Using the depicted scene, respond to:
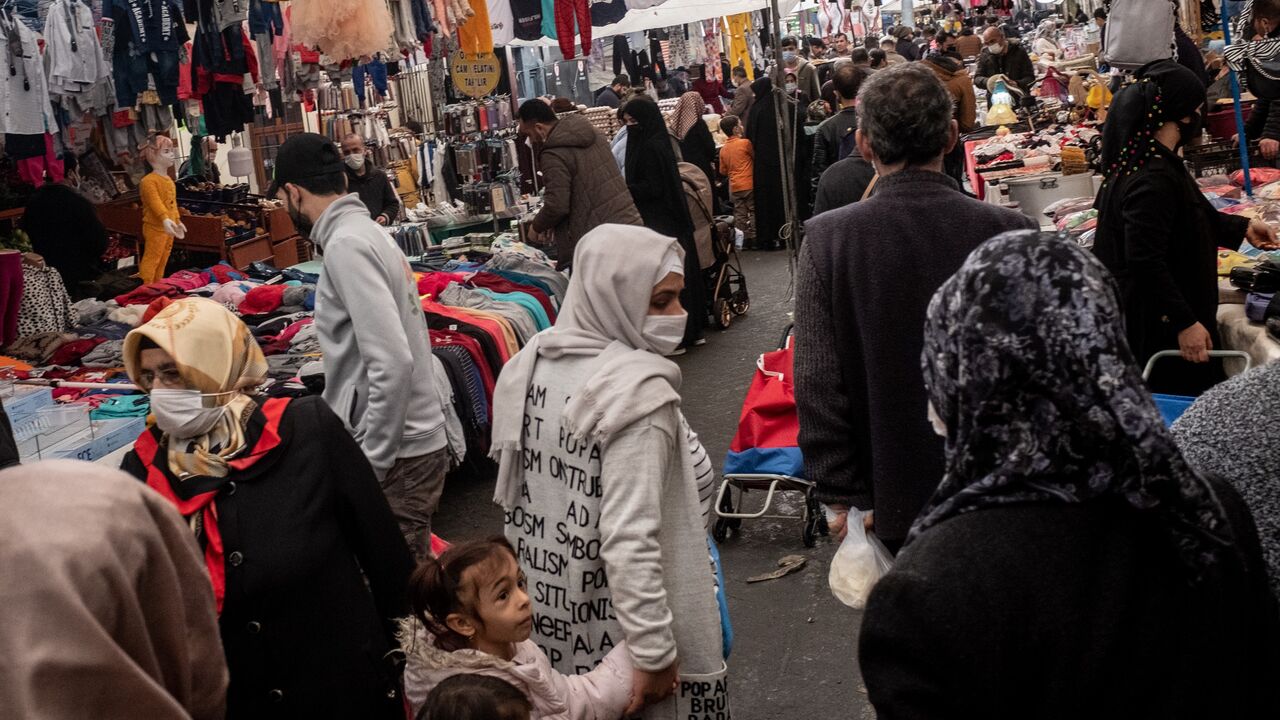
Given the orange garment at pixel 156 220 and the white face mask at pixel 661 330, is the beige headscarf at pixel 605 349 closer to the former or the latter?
the white face mask at pixel 661 330

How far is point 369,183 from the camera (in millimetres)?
12125

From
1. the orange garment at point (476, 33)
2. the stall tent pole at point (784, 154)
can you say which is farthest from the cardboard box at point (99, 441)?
the orange garment at point (476, 33)

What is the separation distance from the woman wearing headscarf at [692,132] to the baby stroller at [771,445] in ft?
27.6

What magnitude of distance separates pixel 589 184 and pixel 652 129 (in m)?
1.36

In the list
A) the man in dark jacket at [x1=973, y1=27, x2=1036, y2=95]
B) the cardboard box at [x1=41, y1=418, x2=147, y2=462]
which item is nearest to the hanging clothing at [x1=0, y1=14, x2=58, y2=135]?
the cardboard box at [x1=41, y1=418, x2=147, y2=462]

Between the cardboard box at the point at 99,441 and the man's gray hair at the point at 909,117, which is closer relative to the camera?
the man's gray hair at the point at 909,117

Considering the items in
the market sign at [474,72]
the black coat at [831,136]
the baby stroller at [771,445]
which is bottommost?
the baby stroller at [771,445]

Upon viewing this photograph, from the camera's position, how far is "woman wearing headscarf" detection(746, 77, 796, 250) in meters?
15.2

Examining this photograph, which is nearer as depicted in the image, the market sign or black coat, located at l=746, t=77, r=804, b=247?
the market sign

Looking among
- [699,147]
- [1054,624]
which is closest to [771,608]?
[1054,624]

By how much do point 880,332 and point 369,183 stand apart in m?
9.56

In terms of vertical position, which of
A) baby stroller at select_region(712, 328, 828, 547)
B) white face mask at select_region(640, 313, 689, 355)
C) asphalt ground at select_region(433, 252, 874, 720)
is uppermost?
white face mask at select_region(640, 313, 689, 355)

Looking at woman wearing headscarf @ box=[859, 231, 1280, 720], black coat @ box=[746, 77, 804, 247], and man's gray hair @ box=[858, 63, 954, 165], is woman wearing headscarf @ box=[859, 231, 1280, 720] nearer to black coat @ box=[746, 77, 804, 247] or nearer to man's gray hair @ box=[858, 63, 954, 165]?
man's gray hair @ box=[858, 63, 954, 165]

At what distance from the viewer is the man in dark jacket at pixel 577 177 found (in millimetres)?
9523
